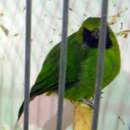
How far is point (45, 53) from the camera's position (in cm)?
88

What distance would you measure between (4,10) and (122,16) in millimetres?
325

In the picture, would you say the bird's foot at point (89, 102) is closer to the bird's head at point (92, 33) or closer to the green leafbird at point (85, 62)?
the green leafbird at point (85, 62)

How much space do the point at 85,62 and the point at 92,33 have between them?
0.21ft

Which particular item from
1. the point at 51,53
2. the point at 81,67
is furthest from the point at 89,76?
the point at 51,53

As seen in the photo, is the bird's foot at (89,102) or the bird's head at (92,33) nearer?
the bird's head at (92,33)

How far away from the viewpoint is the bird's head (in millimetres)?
699

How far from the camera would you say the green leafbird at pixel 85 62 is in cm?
72

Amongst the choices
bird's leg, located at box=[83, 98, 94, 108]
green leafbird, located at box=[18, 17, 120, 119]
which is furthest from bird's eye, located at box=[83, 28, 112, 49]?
bird's leg, located at box=[83, 98, 94, 108]

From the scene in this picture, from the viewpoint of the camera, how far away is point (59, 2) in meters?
0.83

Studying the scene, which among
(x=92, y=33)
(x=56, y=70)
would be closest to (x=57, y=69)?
(x=56, y=70)

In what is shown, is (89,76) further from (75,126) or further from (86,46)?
(75,126)

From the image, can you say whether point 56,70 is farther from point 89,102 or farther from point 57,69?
point 89,102

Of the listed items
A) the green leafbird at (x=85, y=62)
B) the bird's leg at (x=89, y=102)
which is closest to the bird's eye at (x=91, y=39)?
the green leafbird at (x=85, y=62)

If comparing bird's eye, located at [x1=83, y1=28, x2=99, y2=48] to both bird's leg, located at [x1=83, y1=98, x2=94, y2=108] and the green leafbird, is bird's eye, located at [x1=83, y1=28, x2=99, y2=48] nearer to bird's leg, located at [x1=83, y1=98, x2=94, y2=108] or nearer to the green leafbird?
the green leafbird
